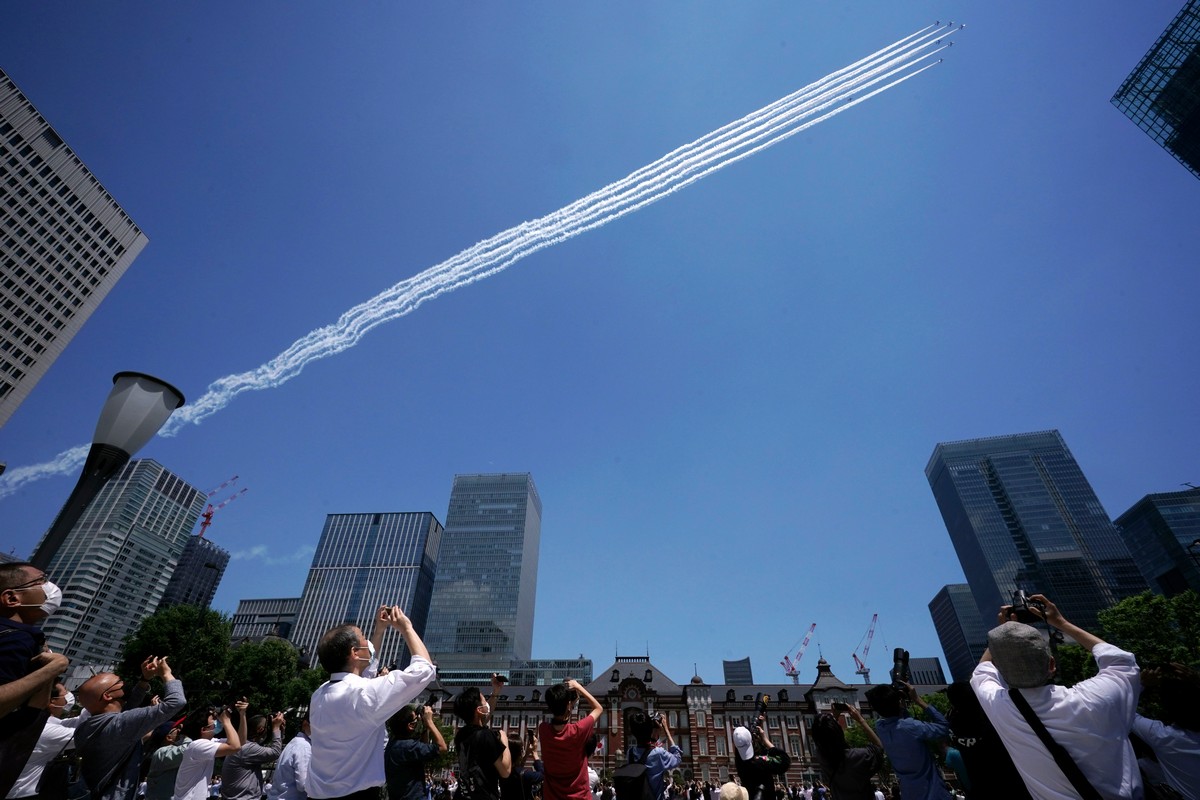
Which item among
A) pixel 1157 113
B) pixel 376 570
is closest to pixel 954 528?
pixel 1157 113

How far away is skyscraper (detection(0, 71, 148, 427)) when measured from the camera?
67875 mm

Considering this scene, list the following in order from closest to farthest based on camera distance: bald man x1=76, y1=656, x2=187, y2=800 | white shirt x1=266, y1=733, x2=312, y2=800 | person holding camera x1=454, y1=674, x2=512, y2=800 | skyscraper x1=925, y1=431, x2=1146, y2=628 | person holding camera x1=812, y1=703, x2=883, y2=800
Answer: bald man x1=76, y1=656, x2=187, y2=800 → person holding camera x1=454, y1=674, x2=512, y2=800 → person holding camera x1=812, y1=703, x2=883, y2=800 → white shirt x1=266, y1=733, x2=312, y2=800 → skyscraper x1=925, y1=431, x2=1146, y2=628

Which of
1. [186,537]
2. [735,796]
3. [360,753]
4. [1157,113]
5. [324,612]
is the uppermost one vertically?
[1157,113]

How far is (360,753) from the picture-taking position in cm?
370

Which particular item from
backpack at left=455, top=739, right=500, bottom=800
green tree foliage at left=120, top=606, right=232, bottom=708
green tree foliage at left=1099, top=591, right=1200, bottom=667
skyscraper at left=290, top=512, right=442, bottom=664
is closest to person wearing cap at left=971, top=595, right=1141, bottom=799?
backpack at left=455, top=739, right=500, bottom=800

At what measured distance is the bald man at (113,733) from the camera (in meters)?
4.77

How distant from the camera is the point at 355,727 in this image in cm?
363

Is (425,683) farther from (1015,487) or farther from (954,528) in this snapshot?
(954,528)

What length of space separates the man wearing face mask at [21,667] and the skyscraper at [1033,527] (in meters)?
132

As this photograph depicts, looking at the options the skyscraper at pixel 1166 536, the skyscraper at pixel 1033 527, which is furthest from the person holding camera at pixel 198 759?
the skyscraper at pixel 1166 536

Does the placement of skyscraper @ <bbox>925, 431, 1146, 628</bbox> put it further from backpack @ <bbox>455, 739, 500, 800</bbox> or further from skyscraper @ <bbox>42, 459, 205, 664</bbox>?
skyscraper @ <bbox>42, 459, 205, 664</bbox>

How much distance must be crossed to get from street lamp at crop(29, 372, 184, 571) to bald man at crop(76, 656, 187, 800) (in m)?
4.36

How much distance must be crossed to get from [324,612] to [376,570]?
14.5m

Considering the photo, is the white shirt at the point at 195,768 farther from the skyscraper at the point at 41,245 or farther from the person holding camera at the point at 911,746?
the skyscraper at the point at 41,245
